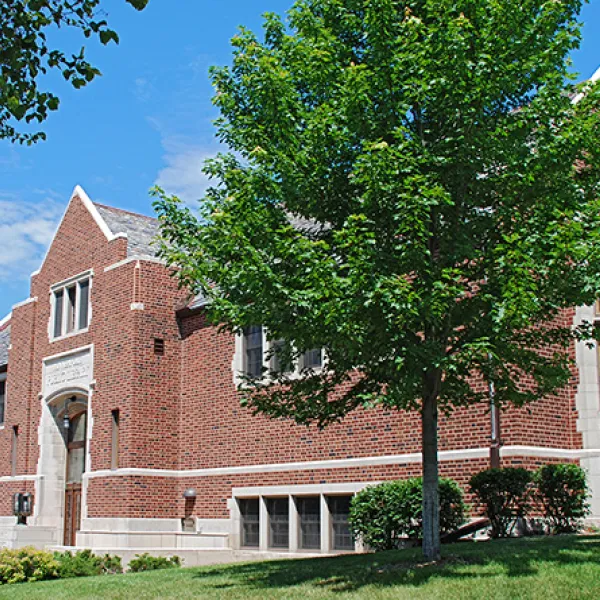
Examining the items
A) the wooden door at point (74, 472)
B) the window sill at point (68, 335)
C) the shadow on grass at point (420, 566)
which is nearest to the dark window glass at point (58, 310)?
the window sill at point (68, 335)

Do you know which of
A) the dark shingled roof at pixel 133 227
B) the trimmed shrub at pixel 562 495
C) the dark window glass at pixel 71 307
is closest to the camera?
the trimmed shrub at pixel 562 495

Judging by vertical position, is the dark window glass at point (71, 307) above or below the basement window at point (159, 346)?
above

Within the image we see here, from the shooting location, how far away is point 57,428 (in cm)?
2744

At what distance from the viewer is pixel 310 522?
67.1 ft

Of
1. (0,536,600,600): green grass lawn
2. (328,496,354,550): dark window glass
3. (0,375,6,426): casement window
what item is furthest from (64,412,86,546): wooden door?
(0,536,600,600): green grass lawn

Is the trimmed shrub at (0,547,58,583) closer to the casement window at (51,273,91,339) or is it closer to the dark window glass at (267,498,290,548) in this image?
the dark window glass at (267,498,290,548)

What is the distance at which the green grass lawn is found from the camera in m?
9.81

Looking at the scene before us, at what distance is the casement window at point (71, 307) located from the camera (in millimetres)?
26531

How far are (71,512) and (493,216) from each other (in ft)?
64.1

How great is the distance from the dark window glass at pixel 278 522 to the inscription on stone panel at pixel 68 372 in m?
7.15

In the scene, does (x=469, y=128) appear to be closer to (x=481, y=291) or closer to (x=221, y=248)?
(x=481, y=291)

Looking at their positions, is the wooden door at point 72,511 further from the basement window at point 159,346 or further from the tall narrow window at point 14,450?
the basement window at point 159,346

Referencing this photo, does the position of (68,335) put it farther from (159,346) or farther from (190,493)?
(190,493)

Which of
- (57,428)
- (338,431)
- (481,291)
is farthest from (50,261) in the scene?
(481,291)
